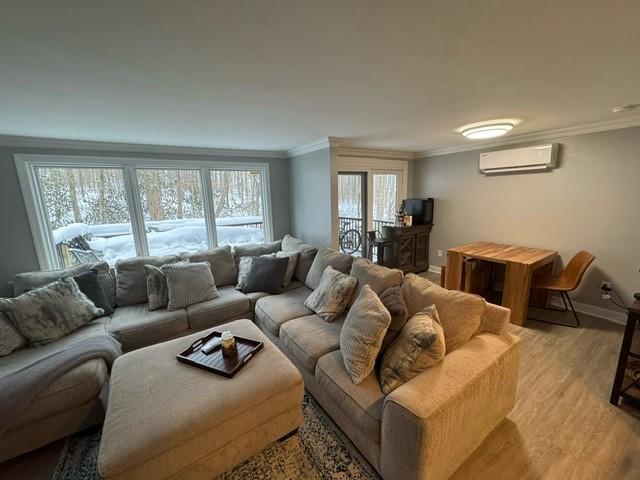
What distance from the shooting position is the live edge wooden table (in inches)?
112

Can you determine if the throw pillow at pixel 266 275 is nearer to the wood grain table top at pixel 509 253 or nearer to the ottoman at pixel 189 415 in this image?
the ottoman at pixel 189 415

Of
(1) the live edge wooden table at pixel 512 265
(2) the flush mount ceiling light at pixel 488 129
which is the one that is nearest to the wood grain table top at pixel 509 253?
(1) the live edge wooden table at pixel 512 265

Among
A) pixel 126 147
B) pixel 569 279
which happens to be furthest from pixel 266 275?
pixel 569 279

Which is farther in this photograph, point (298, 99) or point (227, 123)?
point (227, 123)

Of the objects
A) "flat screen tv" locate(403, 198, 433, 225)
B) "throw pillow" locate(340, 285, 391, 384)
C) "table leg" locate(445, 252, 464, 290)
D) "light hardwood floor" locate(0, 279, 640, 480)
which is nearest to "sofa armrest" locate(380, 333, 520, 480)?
"light hardwood floor" locate(0, 279, 640, 480)

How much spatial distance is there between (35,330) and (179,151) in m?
2.44

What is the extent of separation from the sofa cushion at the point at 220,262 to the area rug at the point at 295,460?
1675 mm

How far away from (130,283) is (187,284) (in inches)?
24.4

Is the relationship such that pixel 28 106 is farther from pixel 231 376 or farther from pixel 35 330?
pixel 231 376

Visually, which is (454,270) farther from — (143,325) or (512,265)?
(143,325)

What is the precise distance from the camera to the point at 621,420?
170 centimetres

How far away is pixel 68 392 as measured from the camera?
5.28 feet

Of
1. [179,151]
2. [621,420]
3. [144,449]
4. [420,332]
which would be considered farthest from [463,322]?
[179,151]

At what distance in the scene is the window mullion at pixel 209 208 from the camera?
378cm
